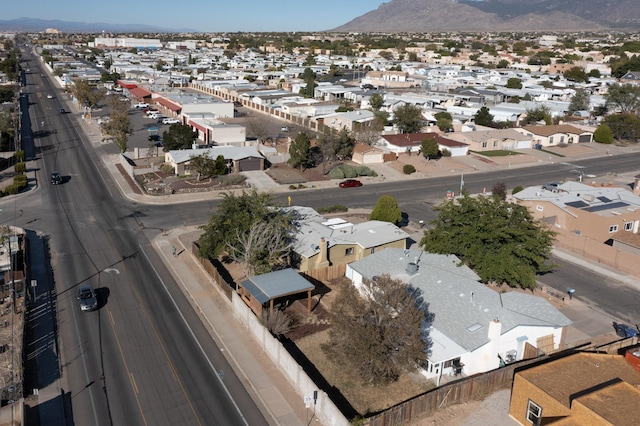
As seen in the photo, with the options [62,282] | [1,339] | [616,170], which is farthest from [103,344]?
[616,170]

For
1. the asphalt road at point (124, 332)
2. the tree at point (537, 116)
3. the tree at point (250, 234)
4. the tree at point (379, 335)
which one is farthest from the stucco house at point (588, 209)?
Answer: the tree at point (537, 116)

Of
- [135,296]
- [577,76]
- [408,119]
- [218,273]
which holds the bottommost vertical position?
[135,296]

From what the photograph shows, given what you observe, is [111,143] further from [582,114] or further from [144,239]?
[582,114]

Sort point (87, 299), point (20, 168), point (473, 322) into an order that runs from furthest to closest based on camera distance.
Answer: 1. point (20, 168)
2. point (87, 299)
3. point (473, 322)

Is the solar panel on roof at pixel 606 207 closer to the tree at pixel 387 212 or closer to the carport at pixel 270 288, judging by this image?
the tree at pixel 387 212

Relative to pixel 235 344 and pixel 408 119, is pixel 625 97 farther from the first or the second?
pixel 235 344

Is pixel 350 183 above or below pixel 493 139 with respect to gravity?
below

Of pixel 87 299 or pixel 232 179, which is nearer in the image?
pixel 87 299

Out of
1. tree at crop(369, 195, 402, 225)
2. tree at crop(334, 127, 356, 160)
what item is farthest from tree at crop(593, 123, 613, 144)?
tree at crop(369, 195, 402, 225)

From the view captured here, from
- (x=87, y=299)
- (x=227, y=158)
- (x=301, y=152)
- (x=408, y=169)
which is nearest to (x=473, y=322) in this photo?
(x=87, y=299)
